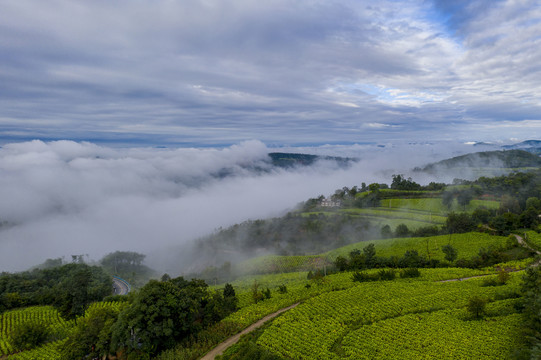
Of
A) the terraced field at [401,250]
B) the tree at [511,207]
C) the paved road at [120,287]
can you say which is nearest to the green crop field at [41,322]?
the paved road at [120,287]

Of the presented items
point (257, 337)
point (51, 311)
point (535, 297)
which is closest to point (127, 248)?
point (51, 311)

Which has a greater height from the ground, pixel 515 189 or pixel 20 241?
pixel 515 189

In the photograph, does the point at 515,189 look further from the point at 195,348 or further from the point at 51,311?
the point at 51,311

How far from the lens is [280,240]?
98500 mm

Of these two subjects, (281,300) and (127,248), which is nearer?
(281,300)

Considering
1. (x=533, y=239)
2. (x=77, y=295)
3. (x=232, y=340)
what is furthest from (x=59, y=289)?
(x=533, y=239)

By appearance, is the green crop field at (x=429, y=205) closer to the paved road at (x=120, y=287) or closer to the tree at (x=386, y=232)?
the tree at (x=386, y=232)

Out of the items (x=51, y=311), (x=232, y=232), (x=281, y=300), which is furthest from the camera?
(x=232, y=232)

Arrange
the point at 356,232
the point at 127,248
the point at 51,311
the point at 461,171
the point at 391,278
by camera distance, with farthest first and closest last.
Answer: the point at 461,171 < the point at 127,248 < the point at 356,232 < the point at 51,311 < the point at 391,278

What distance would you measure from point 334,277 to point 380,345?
22.2 m

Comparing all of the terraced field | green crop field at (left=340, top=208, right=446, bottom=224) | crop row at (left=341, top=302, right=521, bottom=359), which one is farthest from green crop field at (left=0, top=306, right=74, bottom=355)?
green crop field at (left=340, top=208, right=446, bottom=224)

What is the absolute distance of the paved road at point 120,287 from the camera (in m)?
69.3

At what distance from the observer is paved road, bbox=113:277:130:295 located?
69.3m

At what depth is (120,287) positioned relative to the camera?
74062 mm
